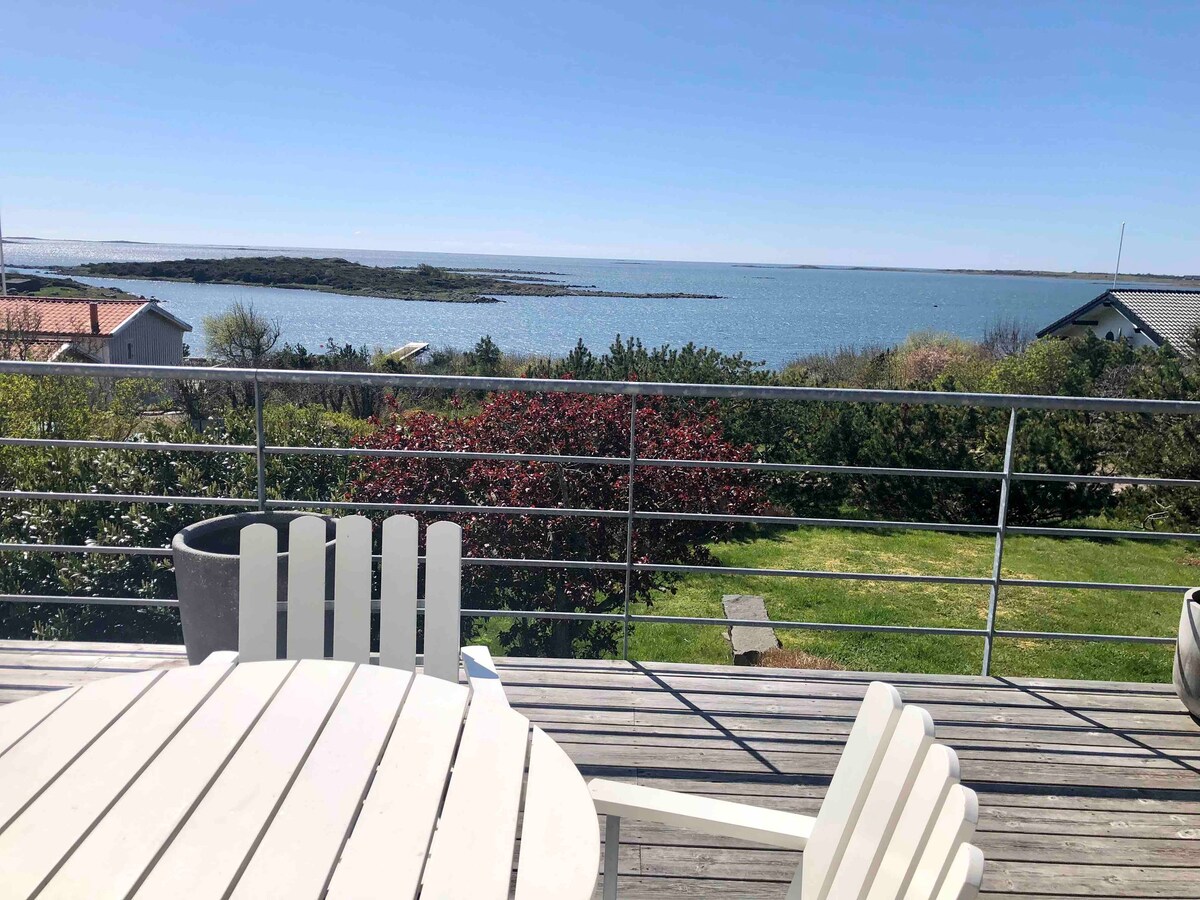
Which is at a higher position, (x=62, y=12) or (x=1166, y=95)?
(x=1166, y=95)

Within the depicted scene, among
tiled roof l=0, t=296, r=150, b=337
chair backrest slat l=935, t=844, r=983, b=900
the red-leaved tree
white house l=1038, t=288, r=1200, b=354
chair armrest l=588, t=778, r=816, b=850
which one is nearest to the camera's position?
chair backrest slat l=935, t=844, r=983, b=900

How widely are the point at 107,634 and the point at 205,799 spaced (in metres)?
5.34

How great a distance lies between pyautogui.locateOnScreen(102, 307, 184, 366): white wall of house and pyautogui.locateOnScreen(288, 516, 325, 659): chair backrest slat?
94.8 feet

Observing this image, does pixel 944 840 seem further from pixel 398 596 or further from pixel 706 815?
pixel 398 596

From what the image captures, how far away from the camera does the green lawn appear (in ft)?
25.4

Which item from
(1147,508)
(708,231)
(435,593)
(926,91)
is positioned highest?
(926,91)

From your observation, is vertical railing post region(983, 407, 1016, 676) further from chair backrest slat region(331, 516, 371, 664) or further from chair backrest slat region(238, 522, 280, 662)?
chair backrest slat region(238, 522, 280, 662)

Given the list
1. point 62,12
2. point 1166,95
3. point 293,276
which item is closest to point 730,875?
point 62,12

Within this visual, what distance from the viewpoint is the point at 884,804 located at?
4.08 ft

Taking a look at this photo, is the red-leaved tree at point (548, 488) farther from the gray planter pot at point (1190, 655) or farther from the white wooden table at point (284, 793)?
the white wooden table at point (284, 793)

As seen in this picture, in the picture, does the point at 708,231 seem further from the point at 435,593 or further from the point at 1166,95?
the point at 435,593

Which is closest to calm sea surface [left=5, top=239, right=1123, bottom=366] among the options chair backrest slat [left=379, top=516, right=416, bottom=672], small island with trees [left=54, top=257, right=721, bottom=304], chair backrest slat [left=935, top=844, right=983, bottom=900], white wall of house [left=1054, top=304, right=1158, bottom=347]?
small island with trees [left=54, top=257, right=721, bottom=304]

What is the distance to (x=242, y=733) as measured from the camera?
149cm

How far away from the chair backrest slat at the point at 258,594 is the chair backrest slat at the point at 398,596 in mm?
290
